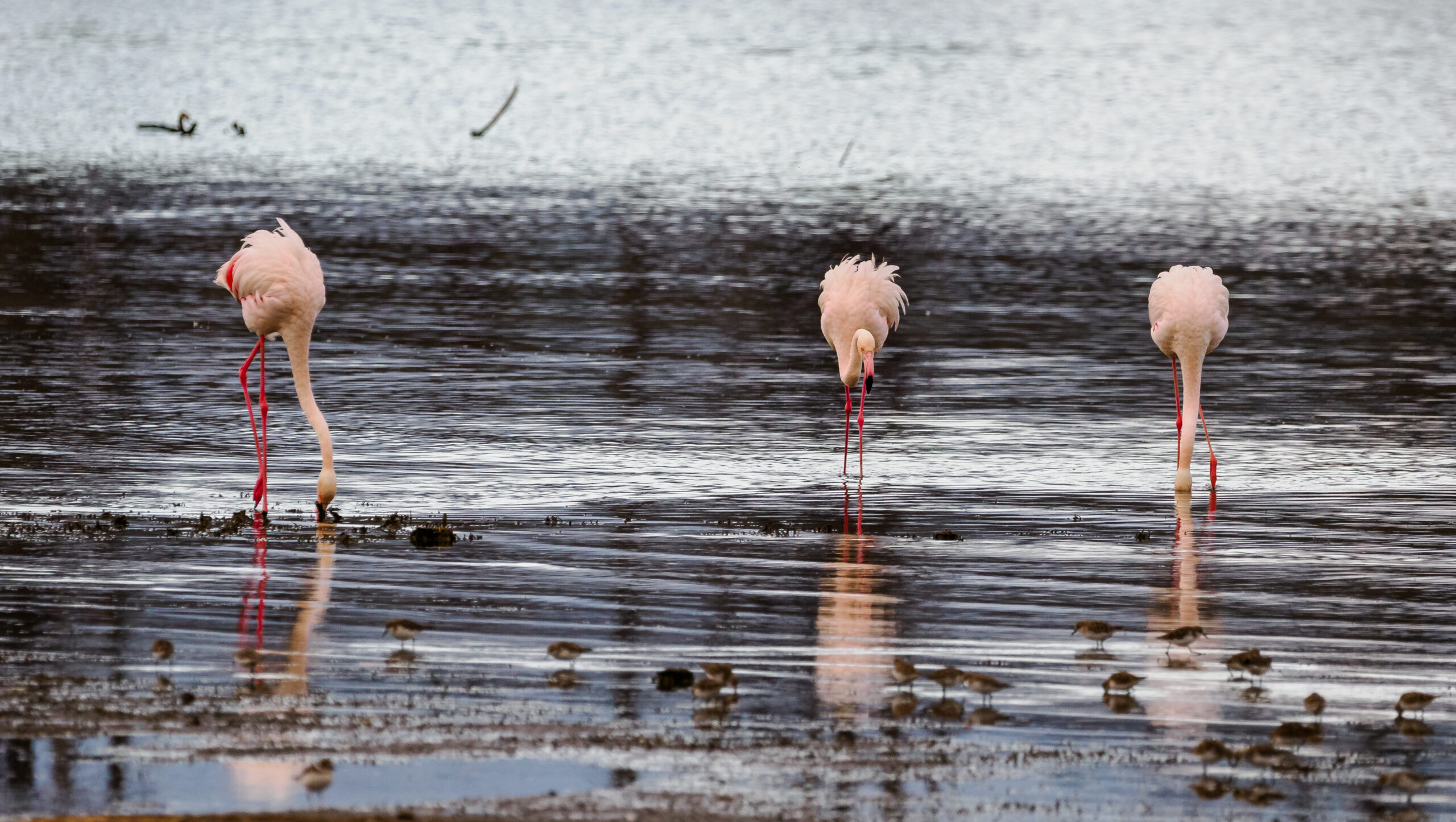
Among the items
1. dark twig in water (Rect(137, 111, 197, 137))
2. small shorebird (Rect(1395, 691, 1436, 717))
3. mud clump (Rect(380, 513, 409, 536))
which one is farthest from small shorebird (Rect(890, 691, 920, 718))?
dark twig in water (Rect(137, 111, 197, 137))

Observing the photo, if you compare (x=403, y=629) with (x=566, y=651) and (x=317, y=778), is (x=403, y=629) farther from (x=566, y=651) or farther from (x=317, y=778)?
(x=317, y=778)

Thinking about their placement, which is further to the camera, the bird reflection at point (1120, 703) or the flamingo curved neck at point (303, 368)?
the flamingo curved neck at point (303, 368)

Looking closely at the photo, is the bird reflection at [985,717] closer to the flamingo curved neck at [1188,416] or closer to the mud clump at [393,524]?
the mud clump at [393,524]

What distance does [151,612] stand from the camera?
32.8ft

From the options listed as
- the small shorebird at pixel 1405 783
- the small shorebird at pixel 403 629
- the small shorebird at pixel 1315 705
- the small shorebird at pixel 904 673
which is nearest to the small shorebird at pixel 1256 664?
the small shorebird at pixel 1315 705

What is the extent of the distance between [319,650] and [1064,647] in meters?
3.46

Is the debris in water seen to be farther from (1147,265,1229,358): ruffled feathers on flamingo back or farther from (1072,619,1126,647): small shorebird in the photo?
(1147,265,1229,358): ruffled feathers on flamingo back

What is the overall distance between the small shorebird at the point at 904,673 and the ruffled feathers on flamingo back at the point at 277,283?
19.7 feet

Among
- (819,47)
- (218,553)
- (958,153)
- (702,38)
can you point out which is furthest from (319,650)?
(702,38)

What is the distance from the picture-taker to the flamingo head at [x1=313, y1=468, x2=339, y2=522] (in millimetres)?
12477

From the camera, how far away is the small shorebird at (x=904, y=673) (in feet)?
28.7

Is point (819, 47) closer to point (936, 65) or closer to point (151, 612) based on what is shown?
point (936, 65)

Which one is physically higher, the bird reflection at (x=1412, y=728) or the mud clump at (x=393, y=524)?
the mud clump at (x=393, y=524)

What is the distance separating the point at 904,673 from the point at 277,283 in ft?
20.7
